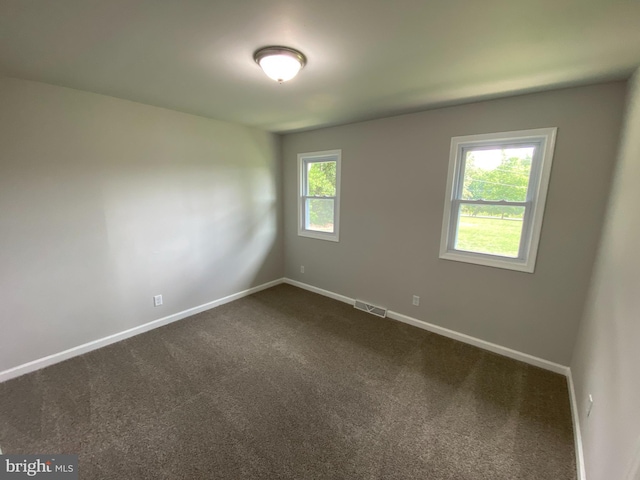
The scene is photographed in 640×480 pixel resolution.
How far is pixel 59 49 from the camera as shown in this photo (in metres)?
1.59

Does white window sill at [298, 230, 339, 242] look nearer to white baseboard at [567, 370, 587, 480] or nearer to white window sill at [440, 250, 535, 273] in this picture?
white window sill at [440, 250, 535, 273]

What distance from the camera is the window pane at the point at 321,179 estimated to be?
3.74m

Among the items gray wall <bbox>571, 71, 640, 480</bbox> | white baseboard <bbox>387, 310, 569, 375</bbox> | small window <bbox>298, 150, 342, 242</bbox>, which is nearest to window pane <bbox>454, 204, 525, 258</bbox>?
gray wall <bbox>571, 71, 640, 480</bbox>

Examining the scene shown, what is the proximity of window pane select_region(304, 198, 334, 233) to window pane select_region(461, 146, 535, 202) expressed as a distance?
178cm

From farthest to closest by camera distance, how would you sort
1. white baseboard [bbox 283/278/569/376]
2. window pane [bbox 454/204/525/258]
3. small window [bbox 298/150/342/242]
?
1. small window [bbox 298/150/342/242]
2. window pane [bbox 454/204/525/258]
3. white baseboard [bbox 283/278/569/376]

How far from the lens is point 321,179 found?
3875mm

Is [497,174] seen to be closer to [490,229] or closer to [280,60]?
[490,229]

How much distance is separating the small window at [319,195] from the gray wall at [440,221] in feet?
0.40

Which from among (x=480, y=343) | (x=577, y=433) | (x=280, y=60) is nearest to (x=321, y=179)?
(x=280, y=60)

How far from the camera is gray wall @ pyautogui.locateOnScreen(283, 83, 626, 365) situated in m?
2.07

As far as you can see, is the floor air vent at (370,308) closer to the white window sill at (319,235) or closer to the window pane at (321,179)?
the white window sill at (319,235)

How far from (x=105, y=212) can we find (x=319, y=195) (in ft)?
8.34

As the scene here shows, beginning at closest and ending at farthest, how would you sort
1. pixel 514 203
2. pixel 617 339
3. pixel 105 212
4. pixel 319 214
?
pixel 617 339 < pixel 514 203 < pixel 105 212 < pixel 319 214

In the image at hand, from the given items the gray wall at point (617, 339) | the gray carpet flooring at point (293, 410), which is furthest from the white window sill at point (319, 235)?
the gray wall at point (617, 339)
